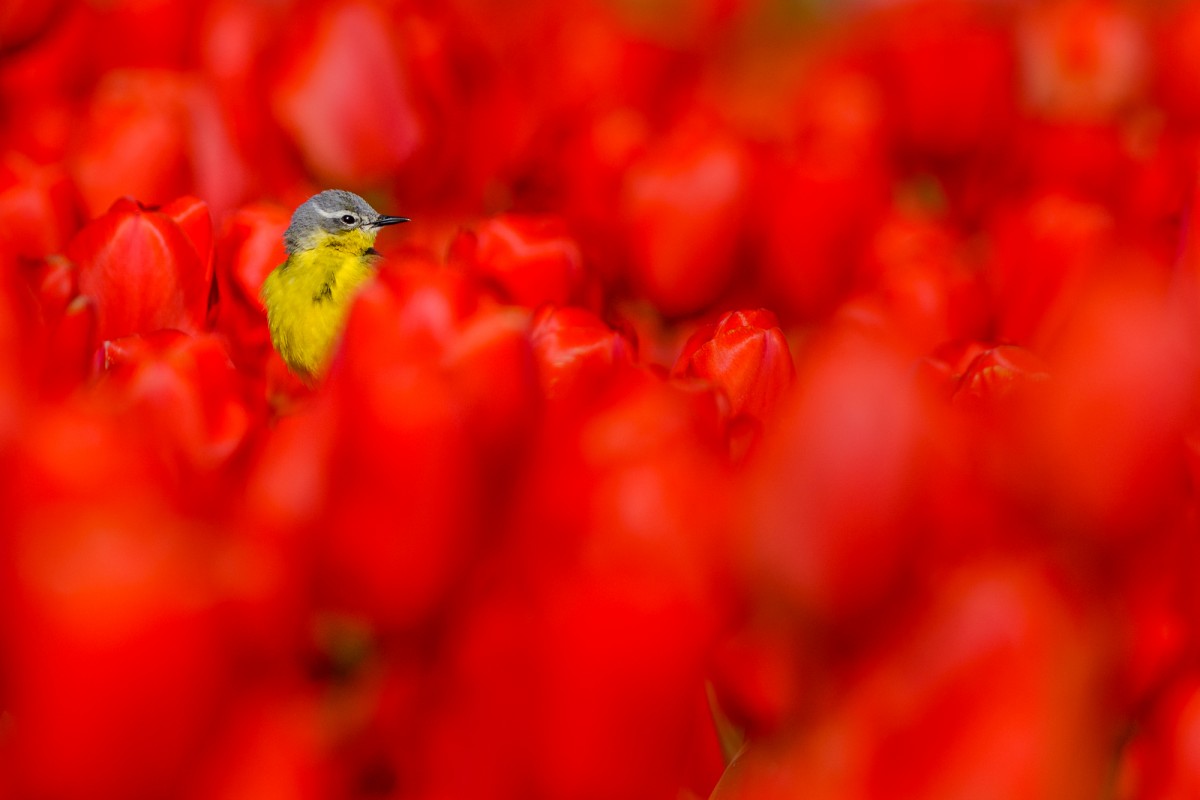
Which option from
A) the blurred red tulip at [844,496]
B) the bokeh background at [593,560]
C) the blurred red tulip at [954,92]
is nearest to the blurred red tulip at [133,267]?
the bokeh background at [593,560]

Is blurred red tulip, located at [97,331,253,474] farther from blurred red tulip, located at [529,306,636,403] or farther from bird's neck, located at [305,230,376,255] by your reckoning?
bird's neck, located at [305,230,376,255]

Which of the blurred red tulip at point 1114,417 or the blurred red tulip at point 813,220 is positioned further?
the blurred red tulip at point 813,220

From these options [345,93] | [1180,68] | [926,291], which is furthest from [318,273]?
[1180,68]

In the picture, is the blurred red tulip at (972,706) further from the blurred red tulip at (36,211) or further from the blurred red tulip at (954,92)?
the blurred red tulip at (954,92)

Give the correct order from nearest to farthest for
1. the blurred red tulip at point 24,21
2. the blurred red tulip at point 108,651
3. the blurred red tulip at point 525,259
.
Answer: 1. the blurred red tulip at point 108,651
2. the blurred red tulip at point 525,259
3. the blurred red tulip at point 24,21

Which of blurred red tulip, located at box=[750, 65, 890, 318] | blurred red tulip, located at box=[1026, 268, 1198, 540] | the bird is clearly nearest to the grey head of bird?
the bird

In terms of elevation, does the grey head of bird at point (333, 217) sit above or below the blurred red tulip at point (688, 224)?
below

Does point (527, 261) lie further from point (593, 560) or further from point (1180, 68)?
point (1180, 68)

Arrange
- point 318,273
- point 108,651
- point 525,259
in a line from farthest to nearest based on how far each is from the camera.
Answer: point 318,273, point 525,259, point 108,651
